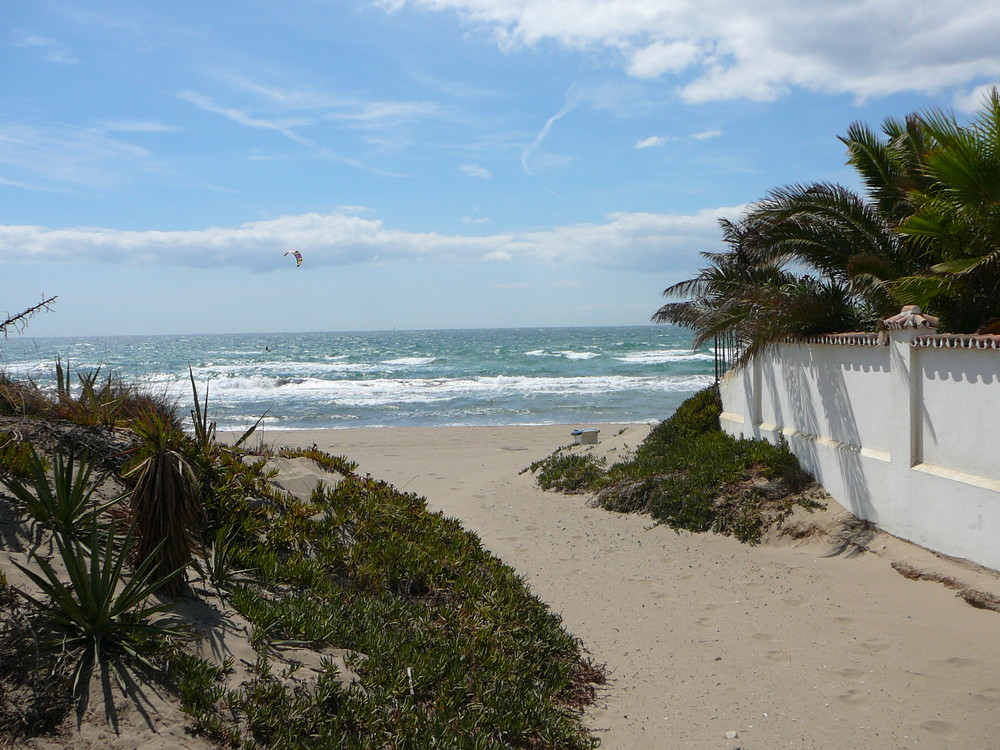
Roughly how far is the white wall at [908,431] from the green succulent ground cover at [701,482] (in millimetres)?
454

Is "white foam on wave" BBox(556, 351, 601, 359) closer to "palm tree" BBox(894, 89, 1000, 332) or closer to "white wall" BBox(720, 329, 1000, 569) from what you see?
"white wall" BBox(720, 329, 1000, 569)

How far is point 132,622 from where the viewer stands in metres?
3.86

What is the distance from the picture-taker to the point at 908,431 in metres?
7.62

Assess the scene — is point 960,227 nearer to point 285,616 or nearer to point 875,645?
point 875,645

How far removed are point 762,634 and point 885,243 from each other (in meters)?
6.06

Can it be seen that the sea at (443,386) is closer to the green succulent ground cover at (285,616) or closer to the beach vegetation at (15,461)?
the beach vegetation at (15,461)

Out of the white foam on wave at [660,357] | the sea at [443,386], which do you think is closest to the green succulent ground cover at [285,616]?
the sea at [443,386]

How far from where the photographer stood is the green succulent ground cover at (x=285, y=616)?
3686mm

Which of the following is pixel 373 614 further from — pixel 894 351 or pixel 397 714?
pixel 894 351

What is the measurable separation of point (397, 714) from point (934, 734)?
3.30 metres

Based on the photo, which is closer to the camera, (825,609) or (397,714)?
(397,714)

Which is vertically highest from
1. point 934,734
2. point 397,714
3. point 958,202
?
point 958,202

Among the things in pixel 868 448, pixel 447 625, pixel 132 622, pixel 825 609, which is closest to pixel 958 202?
pixel 868 448

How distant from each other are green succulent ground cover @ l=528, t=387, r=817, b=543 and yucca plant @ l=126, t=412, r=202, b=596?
21.7 feet
